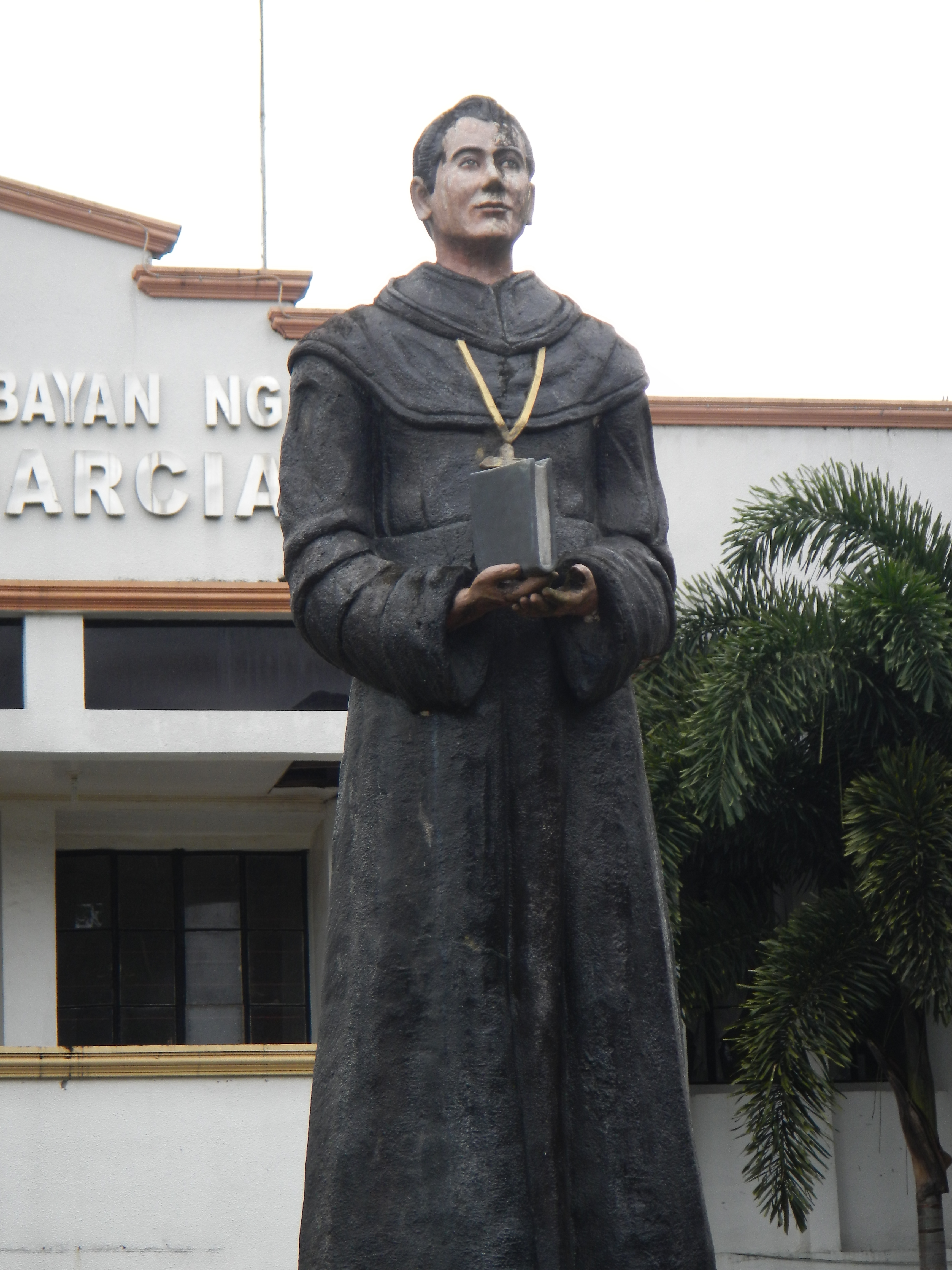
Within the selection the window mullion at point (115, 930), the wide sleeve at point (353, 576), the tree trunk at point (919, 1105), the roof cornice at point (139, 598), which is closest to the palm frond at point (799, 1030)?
the tree trunk at point (919, 1105)

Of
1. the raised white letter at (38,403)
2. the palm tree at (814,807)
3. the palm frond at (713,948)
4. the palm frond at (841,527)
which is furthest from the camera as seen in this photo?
the raised white letter at (38,403)

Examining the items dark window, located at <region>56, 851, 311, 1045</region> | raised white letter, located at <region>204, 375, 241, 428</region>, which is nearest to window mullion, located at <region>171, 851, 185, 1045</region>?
dark window, located at <region>56, 851, 311, 1045</region>

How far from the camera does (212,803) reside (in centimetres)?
1856

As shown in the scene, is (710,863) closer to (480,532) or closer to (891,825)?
(891,825)

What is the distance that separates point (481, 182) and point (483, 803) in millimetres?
1221

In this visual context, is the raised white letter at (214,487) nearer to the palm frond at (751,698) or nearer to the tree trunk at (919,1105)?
the palm frond at (751,698)

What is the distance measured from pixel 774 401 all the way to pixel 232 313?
14.1 ft

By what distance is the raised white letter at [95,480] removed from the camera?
53.3ft

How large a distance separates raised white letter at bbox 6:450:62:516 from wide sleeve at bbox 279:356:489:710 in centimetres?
1242

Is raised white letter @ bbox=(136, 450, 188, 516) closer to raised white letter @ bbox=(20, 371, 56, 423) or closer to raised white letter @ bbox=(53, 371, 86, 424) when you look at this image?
raised white letter @ bbox=(53, 371, 86, 424)

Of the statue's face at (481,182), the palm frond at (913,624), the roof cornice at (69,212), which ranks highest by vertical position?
the roof cornice at (69,212)

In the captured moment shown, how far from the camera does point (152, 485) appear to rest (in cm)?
1641

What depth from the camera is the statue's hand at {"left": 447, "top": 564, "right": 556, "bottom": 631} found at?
11.9 ft

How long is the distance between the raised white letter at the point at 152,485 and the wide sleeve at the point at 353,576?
12.3 meters
